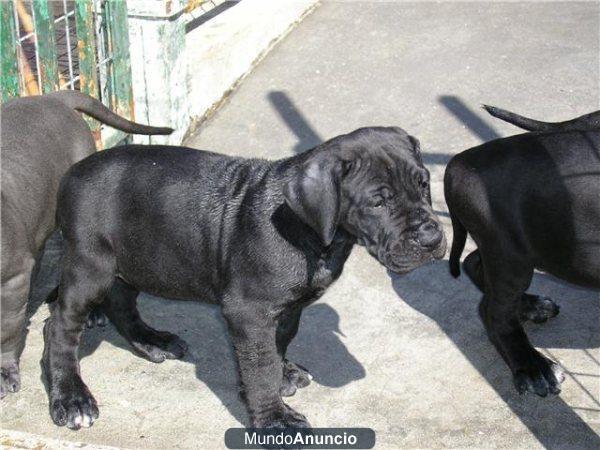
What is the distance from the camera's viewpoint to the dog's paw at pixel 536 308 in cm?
612

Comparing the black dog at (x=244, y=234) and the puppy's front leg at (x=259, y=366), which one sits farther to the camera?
the puppy's front leg at (x=259, y=366)

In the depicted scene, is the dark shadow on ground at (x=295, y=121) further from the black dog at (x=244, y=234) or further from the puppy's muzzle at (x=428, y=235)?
the puppy's muzzle at (x=428, y=235)

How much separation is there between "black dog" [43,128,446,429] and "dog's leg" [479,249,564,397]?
2.94 feet

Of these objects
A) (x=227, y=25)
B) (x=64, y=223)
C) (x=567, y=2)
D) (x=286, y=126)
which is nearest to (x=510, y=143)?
(x=64, y=223)

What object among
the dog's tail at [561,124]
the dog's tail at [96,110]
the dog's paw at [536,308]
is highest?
the dog's tail at [561,124]

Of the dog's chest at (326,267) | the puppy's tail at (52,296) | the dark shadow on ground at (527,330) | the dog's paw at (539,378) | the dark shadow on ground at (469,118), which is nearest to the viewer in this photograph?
the dog's chest at (326,267)

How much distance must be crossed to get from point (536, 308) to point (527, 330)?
14 cm

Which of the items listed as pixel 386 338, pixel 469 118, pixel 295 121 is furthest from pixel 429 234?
pixel 295 121

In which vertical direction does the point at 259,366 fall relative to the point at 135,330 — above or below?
above

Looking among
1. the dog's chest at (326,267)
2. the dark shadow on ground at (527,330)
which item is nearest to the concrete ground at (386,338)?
the dark shadow on ground at (527,330)

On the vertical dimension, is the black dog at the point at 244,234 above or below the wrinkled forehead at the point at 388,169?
below

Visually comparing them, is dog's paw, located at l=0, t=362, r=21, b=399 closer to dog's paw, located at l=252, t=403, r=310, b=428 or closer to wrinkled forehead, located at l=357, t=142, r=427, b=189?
dog's paw, located at l=252, t=403, r=310, b=428

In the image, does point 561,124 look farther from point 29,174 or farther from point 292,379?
point 29,174

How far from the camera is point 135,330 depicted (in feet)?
19.4
